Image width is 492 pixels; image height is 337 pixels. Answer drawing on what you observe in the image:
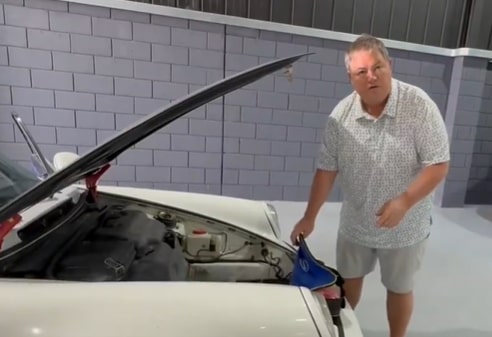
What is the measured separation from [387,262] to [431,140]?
1.92 feet

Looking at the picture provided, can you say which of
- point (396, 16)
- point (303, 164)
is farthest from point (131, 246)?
point (396, 16)

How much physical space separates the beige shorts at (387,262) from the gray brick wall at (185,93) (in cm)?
273

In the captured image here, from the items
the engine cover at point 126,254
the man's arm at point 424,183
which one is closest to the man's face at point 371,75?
the man's arm at point 424,183

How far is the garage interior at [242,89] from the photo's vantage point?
3818mm

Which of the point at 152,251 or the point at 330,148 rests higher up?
the point at 330,148

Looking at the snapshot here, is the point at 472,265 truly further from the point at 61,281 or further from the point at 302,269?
the point at 61,281

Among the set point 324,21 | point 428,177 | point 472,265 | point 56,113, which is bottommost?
point 472,265

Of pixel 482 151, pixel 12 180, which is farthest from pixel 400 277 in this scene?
pixel 482 151

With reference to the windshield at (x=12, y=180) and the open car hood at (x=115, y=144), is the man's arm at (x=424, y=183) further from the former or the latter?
the windshield at (x=12, y=180)

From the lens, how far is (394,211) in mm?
1518

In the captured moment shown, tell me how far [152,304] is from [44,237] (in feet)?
1.75

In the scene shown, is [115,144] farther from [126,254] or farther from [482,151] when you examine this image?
[482,151]

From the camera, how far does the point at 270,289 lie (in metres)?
1.06

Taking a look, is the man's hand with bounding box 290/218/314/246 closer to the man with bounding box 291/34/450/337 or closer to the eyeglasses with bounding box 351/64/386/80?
the man with bounding box 291/34/450/337
